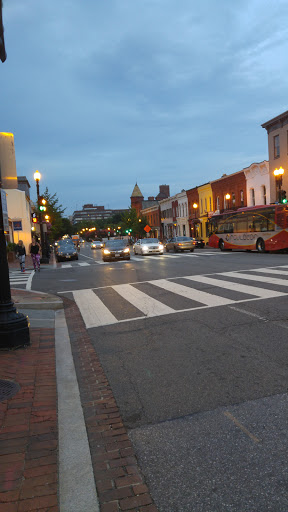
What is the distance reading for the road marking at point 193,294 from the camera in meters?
8.94

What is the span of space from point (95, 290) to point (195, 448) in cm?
961

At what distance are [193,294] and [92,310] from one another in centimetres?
270

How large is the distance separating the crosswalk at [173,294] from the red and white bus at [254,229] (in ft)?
38.8

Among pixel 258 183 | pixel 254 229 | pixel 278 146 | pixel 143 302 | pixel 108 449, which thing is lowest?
pixel 108 449

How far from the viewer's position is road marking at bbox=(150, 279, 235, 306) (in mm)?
8944

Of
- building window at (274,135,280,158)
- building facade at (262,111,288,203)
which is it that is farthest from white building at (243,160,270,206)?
building window at (274,135,280,158)

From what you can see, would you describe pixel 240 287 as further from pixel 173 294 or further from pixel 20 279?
pixel 20 279

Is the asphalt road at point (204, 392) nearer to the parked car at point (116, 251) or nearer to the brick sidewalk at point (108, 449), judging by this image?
the brick sidewalk at point (108, 449)

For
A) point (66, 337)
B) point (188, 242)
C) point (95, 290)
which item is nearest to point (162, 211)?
point (188, 242)

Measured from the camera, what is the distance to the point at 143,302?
31.7ft

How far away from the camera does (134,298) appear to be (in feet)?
A: 34.0

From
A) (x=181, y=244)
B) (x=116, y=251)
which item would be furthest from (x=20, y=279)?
(x=181, y=244)

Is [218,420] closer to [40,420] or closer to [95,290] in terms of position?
[40,420]

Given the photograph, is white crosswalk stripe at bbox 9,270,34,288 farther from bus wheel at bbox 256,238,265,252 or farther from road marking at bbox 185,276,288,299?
bus wheel at bbox 256,238,265,252
